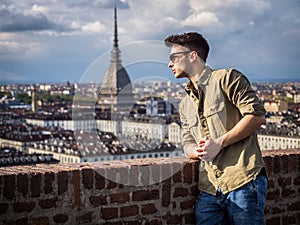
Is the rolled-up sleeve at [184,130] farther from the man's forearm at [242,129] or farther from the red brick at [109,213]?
the red brick at [109,213]

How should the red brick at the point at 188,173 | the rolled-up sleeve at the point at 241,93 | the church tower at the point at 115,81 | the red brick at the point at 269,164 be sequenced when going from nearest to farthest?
the rolled-up sleeve at the point at 241,93
the red brick at the point at 188,173
the red brick at the point at 269,164
the church tower at the point at 115,81

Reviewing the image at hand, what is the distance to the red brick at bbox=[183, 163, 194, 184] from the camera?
328cm

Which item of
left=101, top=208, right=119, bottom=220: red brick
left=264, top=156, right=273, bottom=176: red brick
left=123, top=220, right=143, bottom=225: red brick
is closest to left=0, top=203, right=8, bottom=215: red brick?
left=101, top=208, right=119, bottom=220: red brick

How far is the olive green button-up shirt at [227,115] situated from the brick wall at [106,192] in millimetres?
376

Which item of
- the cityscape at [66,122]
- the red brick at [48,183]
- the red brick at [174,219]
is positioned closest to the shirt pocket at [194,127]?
the red brick at [174,219]

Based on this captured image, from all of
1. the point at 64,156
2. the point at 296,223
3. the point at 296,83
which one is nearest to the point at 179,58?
the point at 296,223

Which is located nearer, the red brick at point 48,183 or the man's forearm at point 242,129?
the man's forearm at point 242,129

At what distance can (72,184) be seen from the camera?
3.01m

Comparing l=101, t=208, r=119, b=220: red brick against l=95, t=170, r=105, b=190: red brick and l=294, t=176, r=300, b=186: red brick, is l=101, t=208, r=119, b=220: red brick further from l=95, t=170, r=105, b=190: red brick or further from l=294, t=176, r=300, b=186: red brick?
l=294, t=176, r=300, b=186: red brick

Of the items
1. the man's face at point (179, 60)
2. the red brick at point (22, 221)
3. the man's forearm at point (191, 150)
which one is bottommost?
the red brick at point (22, 221)

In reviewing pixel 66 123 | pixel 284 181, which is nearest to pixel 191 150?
pixel 284 181

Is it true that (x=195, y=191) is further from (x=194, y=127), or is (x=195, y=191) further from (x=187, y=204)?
(x=194, y=127)

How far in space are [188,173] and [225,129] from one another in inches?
20.5

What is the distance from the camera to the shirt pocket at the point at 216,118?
2.82 meters
